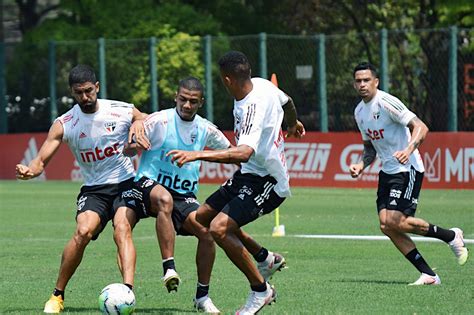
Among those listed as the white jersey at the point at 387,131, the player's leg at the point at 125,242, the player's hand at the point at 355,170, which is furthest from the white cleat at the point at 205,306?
the white jersey at the point at 387,131

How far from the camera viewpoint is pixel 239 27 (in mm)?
43469

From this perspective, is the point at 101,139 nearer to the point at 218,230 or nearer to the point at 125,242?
the point at 125,242

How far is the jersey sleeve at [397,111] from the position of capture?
13.3 m

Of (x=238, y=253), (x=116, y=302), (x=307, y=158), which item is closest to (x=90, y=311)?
(x=116, y=302)

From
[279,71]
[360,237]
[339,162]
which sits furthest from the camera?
[279,71]

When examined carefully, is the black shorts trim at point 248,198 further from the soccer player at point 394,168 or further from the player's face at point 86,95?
the soccer player at point 394,168

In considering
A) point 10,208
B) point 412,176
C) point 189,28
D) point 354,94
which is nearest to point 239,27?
point 189,28

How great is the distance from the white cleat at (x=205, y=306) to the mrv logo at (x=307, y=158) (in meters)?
19.0

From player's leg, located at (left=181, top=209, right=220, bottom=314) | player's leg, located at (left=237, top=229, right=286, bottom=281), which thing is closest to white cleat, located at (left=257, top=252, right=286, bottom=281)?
player's leg, located at (left=237, top=229, right=286, bottom=281)

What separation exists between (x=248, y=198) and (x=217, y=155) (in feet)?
2.70

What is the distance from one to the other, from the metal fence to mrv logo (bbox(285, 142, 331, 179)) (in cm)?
115

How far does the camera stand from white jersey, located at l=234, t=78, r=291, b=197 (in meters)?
10.3

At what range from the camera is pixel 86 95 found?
11289 millimetres

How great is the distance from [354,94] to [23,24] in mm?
21781
